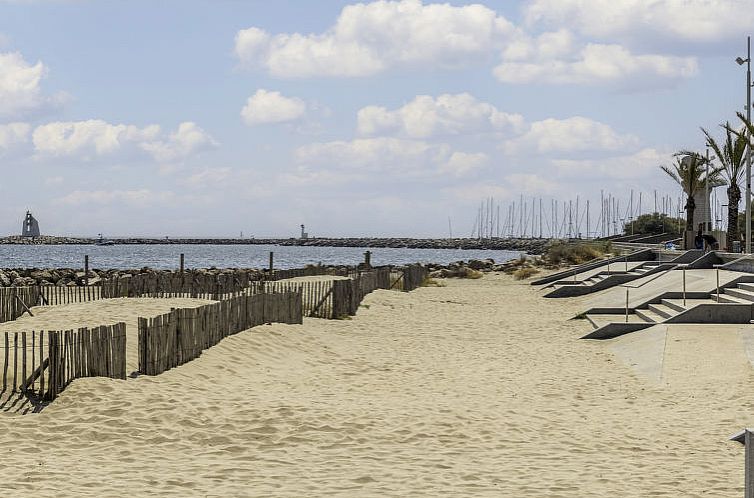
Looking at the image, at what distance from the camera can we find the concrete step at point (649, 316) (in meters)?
20.4

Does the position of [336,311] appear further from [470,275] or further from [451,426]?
[470,275]

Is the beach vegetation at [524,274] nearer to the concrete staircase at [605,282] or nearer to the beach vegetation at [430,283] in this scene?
the beach vegetation at [430,283]

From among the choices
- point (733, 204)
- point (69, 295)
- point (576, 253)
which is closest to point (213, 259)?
point (576, 253)

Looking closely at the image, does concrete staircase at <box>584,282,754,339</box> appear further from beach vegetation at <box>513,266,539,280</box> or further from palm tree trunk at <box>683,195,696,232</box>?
beach vegetation at <box>513,266,539,280</box>

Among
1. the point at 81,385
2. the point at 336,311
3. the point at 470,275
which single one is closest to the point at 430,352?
the point at 336,311

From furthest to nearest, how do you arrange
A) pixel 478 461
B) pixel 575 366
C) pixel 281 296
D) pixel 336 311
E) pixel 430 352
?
1. pixel 336 311
2. pixel 281 296
3. pixel 430 352
4. pixel 575 366
5. pixel 478 461

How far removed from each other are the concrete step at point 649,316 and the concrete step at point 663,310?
0.32 ft

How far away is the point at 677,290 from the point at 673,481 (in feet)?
53.5

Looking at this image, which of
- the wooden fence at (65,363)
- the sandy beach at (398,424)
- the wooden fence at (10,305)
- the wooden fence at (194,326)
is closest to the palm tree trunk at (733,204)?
the sandy beach at (398,424)

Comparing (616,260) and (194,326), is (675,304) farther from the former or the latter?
(616,260)

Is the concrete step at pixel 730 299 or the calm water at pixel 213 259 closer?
the concrete step at pixel 730 299

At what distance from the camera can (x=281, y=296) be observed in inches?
755

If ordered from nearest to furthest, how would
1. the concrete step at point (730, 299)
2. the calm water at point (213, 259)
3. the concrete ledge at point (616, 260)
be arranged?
the concrete step at point (730, 299) < the concrete ledge at point (616, 260) < the calm water at point (213, 259)

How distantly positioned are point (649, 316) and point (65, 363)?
14.3 m
